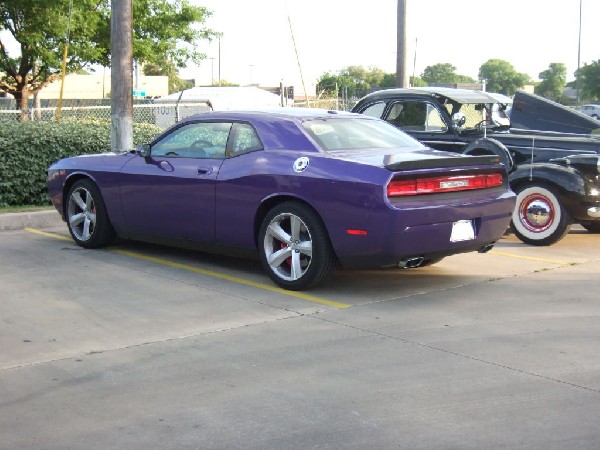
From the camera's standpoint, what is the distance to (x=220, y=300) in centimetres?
680

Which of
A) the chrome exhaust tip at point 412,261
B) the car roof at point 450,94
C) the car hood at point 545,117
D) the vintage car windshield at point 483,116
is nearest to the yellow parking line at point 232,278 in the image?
the chrome exhaust tip at point 412,261

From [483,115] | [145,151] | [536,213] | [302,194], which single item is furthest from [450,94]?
[302,194]

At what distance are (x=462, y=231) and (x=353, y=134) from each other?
145 cm

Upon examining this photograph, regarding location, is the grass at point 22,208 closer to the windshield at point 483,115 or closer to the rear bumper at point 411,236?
the windshield at point 483,115

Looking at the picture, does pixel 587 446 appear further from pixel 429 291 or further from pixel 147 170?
pixel 147 170

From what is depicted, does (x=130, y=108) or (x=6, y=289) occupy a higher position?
(x=130, y=108)

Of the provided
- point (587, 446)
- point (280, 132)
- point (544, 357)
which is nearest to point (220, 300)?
point (280, 132)

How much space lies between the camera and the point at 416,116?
10.9m

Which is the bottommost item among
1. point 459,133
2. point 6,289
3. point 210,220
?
point 6,289

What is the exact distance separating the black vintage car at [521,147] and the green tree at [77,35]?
16.5m

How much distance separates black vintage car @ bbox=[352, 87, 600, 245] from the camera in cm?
941

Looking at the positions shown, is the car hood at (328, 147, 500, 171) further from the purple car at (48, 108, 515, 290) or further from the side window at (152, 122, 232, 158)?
A: the side window at (152, 122, 232, 158)

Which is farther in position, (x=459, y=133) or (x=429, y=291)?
(x=459, y=133)

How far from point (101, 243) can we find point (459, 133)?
15.1ft
